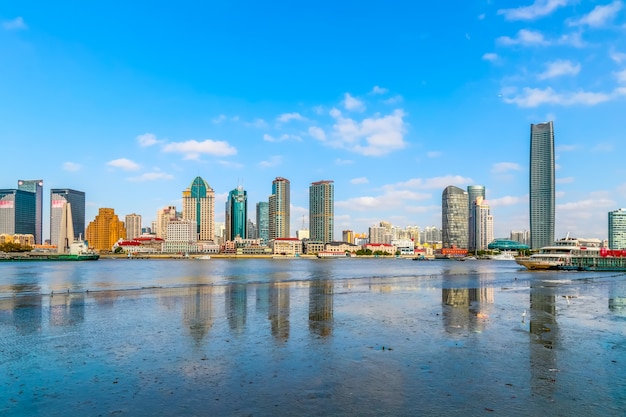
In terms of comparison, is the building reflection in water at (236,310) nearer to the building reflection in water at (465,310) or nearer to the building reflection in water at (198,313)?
the building reflection in water at (198,313)

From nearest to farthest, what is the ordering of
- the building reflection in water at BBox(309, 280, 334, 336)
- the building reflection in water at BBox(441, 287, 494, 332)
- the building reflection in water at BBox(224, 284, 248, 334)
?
the building reflection in water at BBox(309, 280, 334, 336), the building reflection in water at BBox(224, 284, 248, 334), the building reflection in water at BBox(441, 287, 494, 332)

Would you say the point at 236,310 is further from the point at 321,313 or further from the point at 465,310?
the point at 465,310

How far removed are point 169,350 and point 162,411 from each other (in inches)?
323

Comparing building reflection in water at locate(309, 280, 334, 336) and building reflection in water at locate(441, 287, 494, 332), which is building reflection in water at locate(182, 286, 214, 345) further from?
building reflection in water at locate(441, 287, 494, 332)

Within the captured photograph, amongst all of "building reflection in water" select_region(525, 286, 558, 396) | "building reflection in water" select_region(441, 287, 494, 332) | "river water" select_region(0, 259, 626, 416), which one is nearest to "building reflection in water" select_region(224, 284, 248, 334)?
"river water" select_region(0, 259, 626, 416)

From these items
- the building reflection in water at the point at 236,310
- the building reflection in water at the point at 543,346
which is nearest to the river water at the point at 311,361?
the building reflection in water at the point at 543,346

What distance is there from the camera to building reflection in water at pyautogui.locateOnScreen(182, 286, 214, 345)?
85.0ft

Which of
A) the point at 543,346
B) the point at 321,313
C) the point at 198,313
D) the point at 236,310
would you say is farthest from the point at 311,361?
the point at 236,310

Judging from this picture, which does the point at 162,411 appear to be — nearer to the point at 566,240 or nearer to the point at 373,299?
the point at 373,299

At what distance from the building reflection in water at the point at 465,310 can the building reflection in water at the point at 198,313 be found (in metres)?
15.5

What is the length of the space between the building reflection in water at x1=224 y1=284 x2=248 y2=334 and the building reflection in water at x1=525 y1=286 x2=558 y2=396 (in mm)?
16056

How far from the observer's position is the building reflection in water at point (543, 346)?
16516 millimetres

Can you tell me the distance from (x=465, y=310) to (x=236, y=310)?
19.3 m

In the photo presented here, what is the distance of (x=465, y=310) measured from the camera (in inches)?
1428
